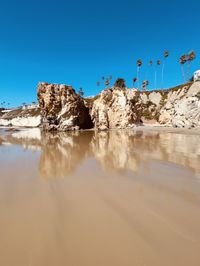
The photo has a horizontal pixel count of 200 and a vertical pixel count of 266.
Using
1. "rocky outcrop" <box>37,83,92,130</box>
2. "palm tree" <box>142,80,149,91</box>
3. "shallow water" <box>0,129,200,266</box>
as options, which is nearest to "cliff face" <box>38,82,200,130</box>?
"rocky outcrop" <box>37,83,92,130</box>

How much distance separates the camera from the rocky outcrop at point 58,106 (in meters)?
35.5

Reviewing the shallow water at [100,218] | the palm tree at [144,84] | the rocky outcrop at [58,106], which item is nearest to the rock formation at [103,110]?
the rocky outcrop at [58,106]

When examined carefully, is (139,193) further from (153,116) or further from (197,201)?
(153,116)

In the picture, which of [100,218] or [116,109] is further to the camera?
[116,109]

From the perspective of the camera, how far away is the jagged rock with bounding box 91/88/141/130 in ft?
127

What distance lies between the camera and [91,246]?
2.98 m

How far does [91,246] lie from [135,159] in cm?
661

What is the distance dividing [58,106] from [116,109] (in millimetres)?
11550

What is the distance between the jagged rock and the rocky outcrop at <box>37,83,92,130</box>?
5.57 meters

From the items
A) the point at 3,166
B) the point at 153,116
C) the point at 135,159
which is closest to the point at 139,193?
the point at 135,159

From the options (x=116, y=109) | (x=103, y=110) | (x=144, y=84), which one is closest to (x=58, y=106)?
(x=103, y=110)

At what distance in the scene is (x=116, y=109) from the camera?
39250 mm

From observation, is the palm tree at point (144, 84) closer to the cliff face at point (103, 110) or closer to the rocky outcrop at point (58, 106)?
the cliff face at point (103, 110)

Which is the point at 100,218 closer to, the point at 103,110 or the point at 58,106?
the point at 58,106
